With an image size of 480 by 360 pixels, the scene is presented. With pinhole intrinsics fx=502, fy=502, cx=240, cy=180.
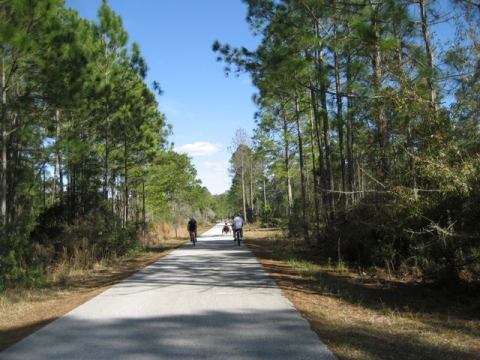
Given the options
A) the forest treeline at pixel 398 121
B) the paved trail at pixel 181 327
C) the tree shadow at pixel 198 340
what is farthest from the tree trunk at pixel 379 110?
the tree shadow at pixel 198 340

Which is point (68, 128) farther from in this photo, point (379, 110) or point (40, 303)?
point (379, 110)

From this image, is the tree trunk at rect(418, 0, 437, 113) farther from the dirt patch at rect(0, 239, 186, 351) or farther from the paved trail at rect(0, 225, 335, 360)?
the dirt patch at rect(0, 239, 186, 351)

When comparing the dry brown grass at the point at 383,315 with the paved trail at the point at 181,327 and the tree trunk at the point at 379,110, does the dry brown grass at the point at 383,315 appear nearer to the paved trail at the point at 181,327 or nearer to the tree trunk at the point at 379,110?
the paved trail at the point at 181,327

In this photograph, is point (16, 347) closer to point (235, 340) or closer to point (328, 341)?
point (235, 340)

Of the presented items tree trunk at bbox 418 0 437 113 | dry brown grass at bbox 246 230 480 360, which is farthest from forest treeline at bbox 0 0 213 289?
tree trunk at bbox 418 0 437 113

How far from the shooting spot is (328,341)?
6.48 m

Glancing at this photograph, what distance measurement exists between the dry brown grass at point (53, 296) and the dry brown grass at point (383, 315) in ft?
14.2

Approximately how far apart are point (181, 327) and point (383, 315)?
3457mm

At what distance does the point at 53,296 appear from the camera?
1162cm

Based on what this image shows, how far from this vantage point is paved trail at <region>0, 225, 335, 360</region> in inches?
239

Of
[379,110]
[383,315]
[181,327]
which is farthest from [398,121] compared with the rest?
[181,327]

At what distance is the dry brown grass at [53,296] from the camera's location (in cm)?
824

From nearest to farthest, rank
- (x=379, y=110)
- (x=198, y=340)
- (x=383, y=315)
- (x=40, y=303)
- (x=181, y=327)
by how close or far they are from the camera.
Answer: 1. (x=198, y=340)
2. (x=181, y=327)
3. (x=383, y=315)
4. (x=40, y=303)
5. (x=379, y=110)

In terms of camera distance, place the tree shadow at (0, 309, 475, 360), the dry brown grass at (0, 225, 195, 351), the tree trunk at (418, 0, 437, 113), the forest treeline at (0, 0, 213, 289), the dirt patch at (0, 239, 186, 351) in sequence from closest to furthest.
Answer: the tree shadow at (0, 309, 475, 360) < the dirt patch at (0, 239, 186, 351) < the dry brown grass at (0, 225, 195, 351) < the tree trunk at (418, 0, 437, 113) < the forest treeline at (0, 0, 213, 289)
